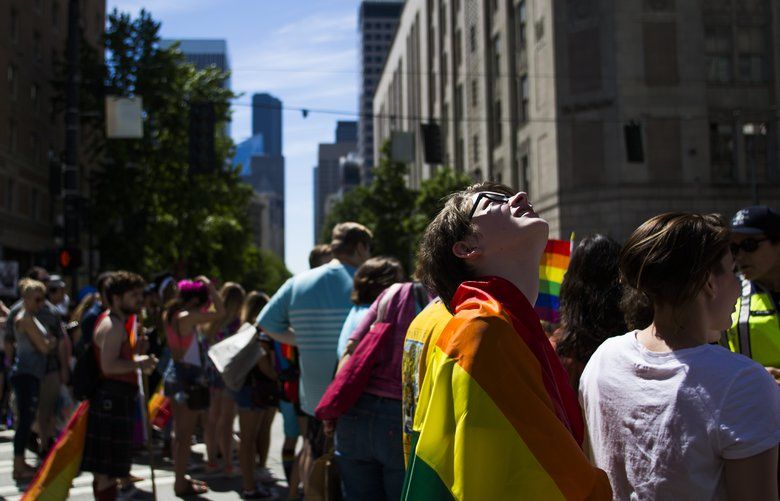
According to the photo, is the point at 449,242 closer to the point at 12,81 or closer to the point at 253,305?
the point at 253,305

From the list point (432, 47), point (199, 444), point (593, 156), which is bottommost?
point (199, 444)

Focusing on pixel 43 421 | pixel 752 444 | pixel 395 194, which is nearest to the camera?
pixel 752 444

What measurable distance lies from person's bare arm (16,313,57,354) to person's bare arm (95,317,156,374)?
2.78 m

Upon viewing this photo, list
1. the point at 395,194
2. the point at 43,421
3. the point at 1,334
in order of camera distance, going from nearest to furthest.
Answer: the point at 43,421, the point at 1,334, the point at 395,194

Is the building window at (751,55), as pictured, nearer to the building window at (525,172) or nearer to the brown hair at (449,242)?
the building window at (525,172)

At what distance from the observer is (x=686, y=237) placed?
247 centimetres

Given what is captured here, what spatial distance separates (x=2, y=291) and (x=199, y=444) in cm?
1296

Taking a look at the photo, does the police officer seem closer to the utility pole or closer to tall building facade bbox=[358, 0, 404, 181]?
the utility pole

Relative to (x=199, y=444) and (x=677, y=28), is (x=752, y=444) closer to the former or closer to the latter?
(x=199, y=444)

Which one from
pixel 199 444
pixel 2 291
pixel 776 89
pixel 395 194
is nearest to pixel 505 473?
pixel 199 444

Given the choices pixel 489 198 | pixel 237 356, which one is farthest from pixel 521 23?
pixel 489 198

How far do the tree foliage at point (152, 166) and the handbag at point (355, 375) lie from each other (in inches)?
1301

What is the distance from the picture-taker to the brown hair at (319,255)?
7141 millimetres

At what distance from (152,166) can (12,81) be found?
276 inches
